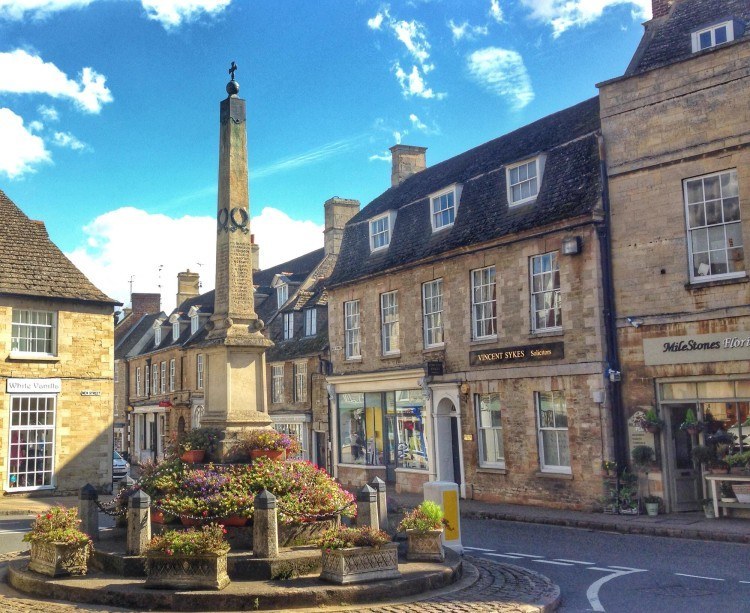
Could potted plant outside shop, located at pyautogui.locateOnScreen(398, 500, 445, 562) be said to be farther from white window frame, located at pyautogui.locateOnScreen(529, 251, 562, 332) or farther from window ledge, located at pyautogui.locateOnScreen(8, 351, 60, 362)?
window ledge, located at pyautogui.locateOnScreen(8, 351, 60, 362)

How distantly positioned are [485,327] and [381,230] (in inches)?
276

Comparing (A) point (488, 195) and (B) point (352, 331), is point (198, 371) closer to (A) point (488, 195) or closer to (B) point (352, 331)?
(B) point (352, 331)

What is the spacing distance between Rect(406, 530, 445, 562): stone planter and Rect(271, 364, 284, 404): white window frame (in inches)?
997

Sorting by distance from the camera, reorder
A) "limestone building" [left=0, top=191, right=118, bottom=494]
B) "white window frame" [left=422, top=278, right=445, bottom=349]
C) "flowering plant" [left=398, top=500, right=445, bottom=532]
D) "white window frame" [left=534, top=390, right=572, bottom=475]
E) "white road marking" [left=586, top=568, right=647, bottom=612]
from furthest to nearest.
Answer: "limestone building" [left=0, top=191, right=118, bottom=494], "white window frame" [left=422, top=278, right=445, bottom=349], "white window frame" [left=534, top=390, right=572, bottom=475], "flowering plant" [left=398, top=500, right=445, bottom=532], "white road marking" [left=586, top=568, right=647, bottom=612]

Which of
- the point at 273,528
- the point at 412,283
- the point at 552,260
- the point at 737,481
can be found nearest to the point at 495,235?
the point at 552,260

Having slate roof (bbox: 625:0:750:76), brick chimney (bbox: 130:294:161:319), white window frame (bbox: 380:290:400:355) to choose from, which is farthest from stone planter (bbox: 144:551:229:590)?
brick chimney (bbox: 130:294:161:319)

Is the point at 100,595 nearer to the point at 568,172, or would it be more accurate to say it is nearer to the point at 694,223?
the point at 694,223

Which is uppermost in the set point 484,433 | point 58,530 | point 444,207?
point 444,207

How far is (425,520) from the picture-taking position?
436 inches

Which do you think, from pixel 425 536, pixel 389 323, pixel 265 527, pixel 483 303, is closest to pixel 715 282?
pixel 483 303

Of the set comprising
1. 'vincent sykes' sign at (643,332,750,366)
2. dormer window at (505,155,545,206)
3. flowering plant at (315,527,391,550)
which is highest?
dormer window at (505,155,545,206)

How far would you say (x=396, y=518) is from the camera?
1312 centimetres

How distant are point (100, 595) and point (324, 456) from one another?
24328mm

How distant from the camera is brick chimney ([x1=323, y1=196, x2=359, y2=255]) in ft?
126
